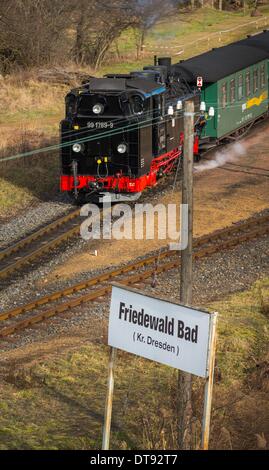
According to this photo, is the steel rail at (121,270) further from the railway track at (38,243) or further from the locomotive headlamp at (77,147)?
the locomotive headlamp at (77,147)

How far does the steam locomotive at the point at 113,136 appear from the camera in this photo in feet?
70.9

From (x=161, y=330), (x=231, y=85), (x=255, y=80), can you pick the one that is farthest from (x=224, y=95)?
(x=161, y=330)

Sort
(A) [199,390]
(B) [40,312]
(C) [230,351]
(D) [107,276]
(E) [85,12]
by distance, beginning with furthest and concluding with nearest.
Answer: (E) [85,12]
(D) [107,276]
(B) [40,312]
(C) [230,351]
(A) [199,390]

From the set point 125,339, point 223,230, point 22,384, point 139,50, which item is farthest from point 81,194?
point 139,50

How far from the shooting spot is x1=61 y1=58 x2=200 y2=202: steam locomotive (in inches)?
851

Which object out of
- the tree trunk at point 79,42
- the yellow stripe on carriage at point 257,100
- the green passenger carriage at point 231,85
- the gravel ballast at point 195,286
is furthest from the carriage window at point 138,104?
the tree trunk at point 79,42

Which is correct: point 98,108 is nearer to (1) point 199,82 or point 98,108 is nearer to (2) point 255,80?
(1) point 199,82

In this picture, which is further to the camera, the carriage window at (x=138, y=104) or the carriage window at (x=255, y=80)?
the carriage window at (x=255, y=80)

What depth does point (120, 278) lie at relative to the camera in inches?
691

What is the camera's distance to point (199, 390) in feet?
35.5

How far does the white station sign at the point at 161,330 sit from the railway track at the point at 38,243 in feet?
32.6

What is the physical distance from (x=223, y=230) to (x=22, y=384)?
32.9ft

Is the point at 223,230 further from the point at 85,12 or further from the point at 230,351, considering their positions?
the point at 85,12

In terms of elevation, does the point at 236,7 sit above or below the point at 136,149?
above
